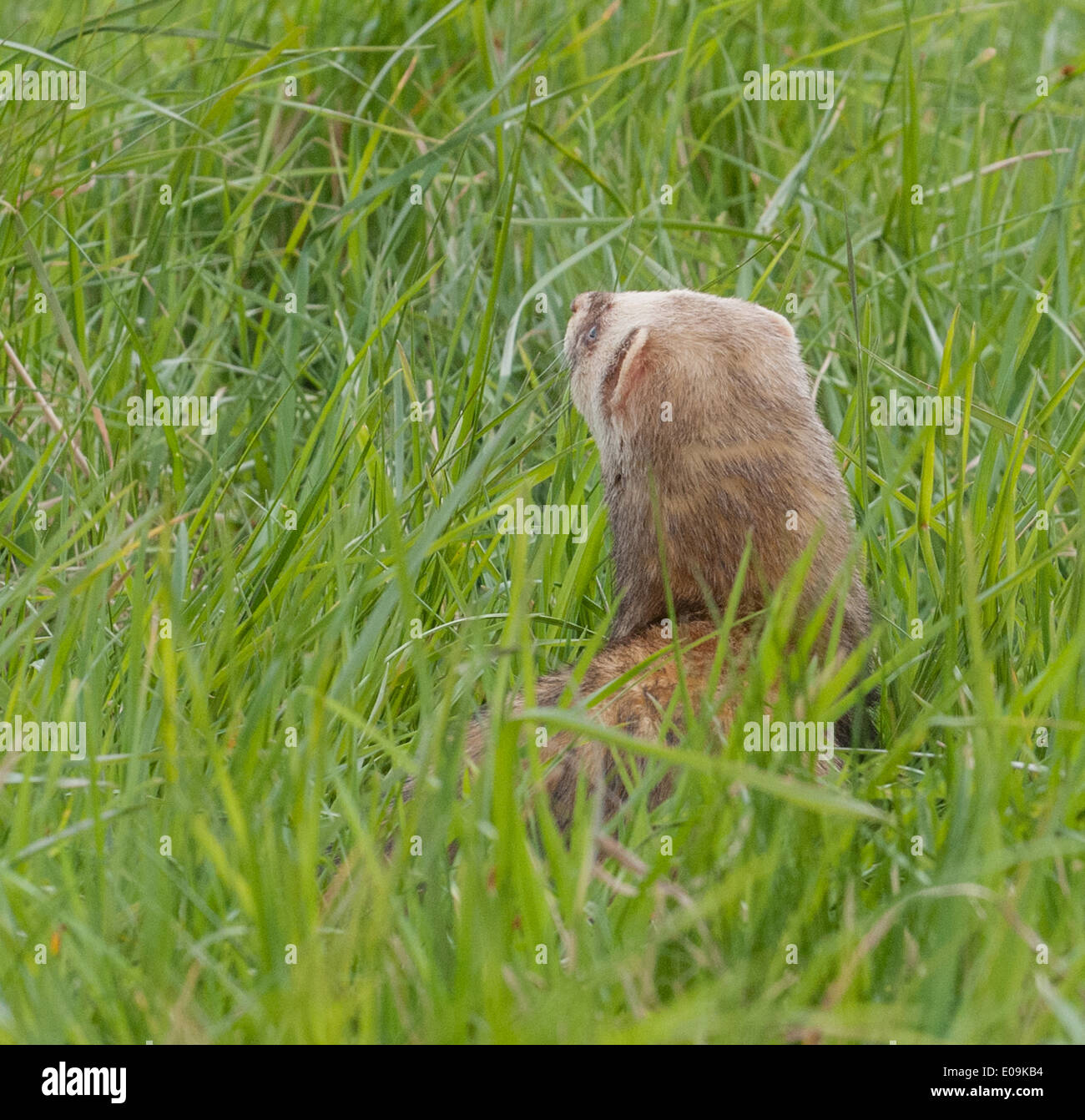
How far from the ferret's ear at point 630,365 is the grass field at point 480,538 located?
300 mm

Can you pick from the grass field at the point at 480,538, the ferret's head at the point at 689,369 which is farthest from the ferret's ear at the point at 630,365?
the grass field at the point at 480,538

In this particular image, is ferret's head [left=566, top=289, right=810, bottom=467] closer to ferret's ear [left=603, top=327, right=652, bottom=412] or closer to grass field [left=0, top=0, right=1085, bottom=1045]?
ferret's ear [left=603, top=327, right=652, bottom=412]

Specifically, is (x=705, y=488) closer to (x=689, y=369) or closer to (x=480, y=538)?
(x=689, y=369)

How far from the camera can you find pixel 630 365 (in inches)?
154

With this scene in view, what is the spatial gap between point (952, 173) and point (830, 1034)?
15.0 ft

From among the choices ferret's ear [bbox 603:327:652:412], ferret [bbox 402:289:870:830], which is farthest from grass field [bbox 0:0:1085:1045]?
ferret's ear [bbox 603:327:652:412]

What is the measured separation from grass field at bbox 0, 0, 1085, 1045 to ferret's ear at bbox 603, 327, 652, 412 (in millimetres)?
300

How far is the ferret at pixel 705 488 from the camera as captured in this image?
359 cm

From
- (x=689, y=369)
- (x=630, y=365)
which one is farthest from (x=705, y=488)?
(x=630, y=365)

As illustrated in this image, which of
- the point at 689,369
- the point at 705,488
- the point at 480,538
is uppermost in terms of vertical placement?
the point at 689,369

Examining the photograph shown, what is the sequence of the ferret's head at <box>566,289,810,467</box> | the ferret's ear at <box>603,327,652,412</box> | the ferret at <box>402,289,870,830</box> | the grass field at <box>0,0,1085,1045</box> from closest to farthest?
the grass field at <box>0,0,1085,1045</box> → the ferret at <box>402,289,870,830</box> → the ferret's head at <box>566,289,810,467</box> → the ferret's ear at <box>603,327,652,412</box>

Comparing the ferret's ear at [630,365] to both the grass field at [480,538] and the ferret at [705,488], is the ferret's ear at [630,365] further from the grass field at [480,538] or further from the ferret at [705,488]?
the grass field at [480,538]

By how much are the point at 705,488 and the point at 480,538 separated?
901mm

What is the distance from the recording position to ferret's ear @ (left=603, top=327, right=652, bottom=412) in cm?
388
